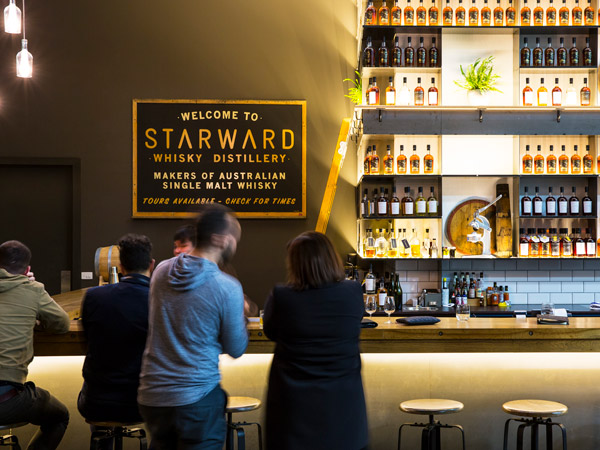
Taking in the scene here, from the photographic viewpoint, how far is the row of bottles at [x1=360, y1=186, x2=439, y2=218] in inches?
223

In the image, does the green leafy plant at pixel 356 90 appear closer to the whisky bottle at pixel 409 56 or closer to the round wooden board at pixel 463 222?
the whisky bottle at pixel 409 56

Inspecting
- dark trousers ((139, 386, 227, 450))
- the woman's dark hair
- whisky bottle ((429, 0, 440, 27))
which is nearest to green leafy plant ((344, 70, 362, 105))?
whisky bottle ((429, 0, 440, 27))

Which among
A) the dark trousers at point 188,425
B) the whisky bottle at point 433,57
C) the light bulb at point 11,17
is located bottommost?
the dark trousers at point 188,425

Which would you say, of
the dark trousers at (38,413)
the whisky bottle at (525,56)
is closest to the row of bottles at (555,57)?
the whisky bottle at (525,56)

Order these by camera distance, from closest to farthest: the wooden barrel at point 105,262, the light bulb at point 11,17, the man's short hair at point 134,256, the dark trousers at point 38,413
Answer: the man's short hair at point 134,256, the dark trousers at point 38,413, the light bulb at point 11,17, the wooden barrel at point 105,262

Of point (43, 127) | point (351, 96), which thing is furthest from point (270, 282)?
point (43, 127)

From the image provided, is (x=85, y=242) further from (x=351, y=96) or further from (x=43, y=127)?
(x=351, y=96)

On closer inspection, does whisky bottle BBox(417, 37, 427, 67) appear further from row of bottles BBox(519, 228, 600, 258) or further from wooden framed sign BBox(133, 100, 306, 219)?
row of bottles BBox(519, 228, 600, 258)

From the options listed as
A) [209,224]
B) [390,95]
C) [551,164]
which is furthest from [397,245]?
[209,224]

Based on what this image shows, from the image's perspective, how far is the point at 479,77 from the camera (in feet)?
18.8

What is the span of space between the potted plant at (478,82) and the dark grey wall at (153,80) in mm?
1272

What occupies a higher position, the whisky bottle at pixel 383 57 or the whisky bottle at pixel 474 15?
the whisky bottle at pixel 474 15

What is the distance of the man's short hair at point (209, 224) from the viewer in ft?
7.33

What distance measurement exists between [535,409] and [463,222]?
124 inches
